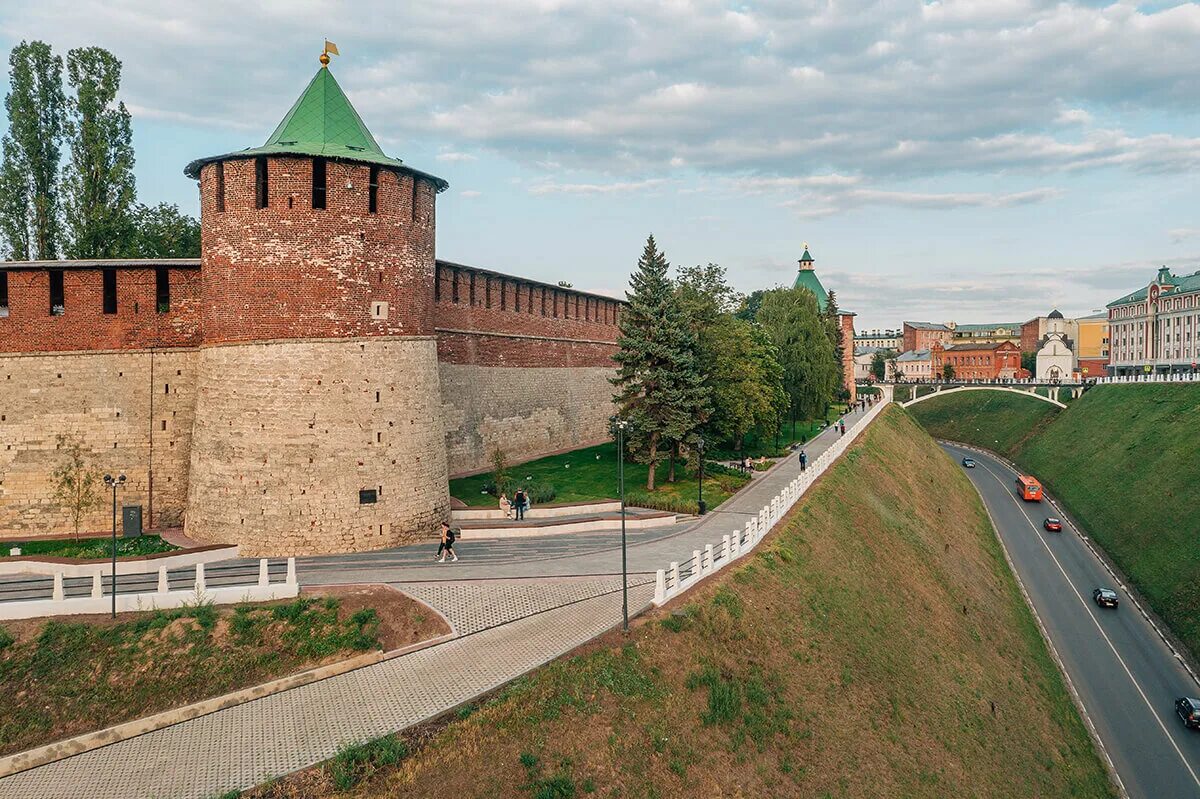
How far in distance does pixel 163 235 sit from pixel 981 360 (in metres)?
120

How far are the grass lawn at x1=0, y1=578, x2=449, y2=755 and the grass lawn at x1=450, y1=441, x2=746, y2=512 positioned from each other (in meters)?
11.6

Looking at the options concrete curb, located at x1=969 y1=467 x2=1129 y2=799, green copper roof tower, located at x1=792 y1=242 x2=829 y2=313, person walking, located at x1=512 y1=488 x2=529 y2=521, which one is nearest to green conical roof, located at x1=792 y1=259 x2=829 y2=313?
green copper roof tower, located at x1=792 y1=242 x2=829 y2=313

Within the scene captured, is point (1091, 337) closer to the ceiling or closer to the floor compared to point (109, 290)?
closer to the ceiling

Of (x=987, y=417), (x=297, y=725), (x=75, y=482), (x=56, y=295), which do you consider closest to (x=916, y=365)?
(x=987, y=417)

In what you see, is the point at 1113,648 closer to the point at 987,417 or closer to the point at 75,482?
the point at 75,482

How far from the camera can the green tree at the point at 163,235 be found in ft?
119

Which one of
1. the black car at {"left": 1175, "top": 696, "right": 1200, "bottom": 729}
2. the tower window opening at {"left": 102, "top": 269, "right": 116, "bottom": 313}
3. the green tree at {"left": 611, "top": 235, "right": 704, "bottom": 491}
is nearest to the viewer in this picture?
the black car at {"left": 1175, "top": 696, "right": 1200, "bottom": 729}

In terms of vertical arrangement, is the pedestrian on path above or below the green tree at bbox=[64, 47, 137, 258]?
below

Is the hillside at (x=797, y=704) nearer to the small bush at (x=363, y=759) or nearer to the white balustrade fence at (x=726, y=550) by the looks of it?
the small bush at (x=363, y=759)

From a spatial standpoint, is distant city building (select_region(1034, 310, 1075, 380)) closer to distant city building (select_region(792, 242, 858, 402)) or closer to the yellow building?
the yellow building

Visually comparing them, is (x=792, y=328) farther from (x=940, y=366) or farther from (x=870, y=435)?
(x=940, y=366)

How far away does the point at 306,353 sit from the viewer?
22.3 m

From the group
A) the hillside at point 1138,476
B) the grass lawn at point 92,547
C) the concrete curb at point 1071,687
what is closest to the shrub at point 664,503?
the concrete curb at point 1071,687

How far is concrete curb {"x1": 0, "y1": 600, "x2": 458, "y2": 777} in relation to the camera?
13.2 meters
